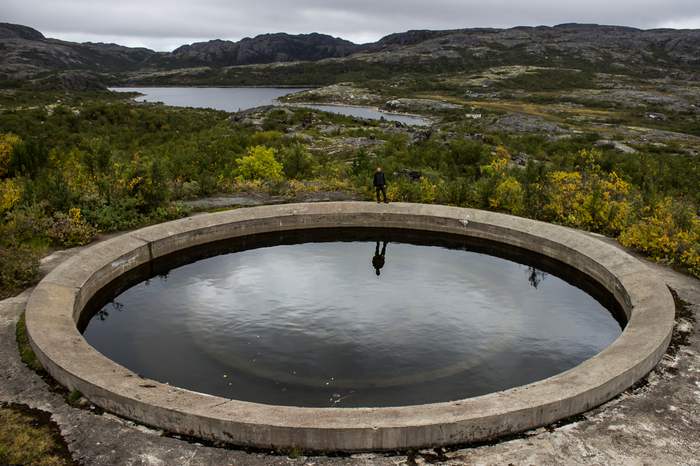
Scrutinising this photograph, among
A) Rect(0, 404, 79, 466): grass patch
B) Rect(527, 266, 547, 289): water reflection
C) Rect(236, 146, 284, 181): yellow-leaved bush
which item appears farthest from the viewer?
Rect(236, 146, 284, 181): yellow-leaved bush

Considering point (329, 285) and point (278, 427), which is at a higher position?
point (278, 427)

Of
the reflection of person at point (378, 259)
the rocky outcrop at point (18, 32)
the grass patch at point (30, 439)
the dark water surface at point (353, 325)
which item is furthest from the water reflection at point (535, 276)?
the rocky outcrop at point (18, 32)

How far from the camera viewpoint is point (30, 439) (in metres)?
4.88

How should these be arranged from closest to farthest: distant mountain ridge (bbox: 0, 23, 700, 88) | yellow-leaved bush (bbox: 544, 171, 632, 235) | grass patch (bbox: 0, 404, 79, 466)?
grass patch (bbox: 0, 404, 79, 466) → yellow-leaved bush (bbox: 544, 171, 632, 235) → distant mountain ridge (bbox: 0, 23, 700, 88)

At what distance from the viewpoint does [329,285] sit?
970 cm

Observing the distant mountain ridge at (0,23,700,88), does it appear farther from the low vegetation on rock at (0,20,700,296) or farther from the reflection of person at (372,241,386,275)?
the reflection of person at (372,241,386,275)

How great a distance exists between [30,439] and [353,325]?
4551mm

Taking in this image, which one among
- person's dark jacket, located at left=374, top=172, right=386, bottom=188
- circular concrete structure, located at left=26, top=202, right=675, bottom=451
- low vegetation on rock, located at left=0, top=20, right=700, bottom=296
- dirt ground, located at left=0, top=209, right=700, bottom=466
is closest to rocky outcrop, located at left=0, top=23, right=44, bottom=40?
low vegetation on rock, located at left=0, top=20, right=700, bottom=296

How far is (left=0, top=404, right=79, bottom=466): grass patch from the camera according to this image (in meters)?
4.62

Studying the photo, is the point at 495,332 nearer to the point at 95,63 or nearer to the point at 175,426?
the point at 175,426

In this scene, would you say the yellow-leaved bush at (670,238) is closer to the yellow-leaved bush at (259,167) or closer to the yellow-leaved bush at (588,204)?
the yellow-leaved bush at (588,204)

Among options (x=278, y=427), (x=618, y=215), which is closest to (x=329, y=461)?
(x=278, y=427)

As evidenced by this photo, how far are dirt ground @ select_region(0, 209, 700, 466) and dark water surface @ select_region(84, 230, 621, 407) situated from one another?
3.83ft

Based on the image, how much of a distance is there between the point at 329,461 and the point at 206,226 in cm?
847
